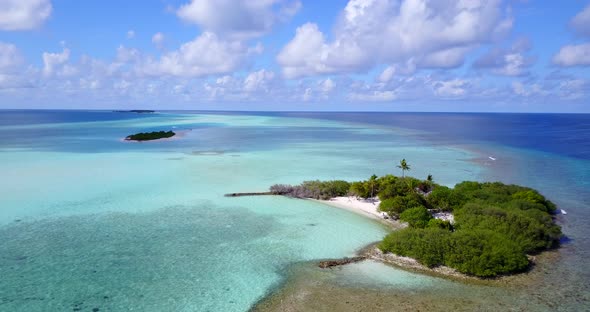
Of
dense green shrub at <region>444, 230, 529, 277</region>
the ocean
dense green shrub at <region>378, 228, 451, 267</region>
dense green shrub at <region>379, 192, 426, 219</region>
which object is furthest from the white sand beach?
dense green shrub at <region>444, 230, 529, 277</region>

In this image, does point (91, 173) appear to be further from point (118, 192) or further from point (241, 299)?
point (241, 299)

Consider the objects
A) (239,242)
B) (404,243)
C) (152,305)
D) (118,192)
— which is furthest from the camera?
(118,192)

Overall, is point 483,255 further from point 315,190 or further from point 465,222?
point 315,190

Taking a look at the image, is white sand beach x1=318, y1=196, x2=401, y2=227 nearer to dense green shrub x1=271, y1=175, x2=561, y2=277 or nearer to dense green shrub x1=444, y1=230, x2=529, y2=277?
dense green shrub x1=271, y1=175, x2=561, y2=277

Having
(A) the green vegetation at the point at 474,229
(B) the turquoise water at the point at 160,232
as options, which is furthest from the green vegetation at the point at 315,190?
(A) the green vegetation at the point at 474,229

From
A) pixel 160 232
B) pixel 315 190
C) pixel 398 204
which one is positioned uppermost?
pixel 398 204

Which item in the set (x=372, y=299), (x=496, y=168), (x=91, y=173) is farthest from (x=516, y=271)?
(x=91, y=173)

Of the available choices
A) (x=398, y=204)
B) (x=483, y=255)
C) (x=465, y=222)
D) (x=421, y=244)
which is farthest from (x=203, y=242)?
(x=465, y=222)

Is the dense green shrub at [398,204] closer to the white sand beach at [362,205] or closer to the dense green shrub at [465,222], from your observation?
the dense green shrub at [465,222]
